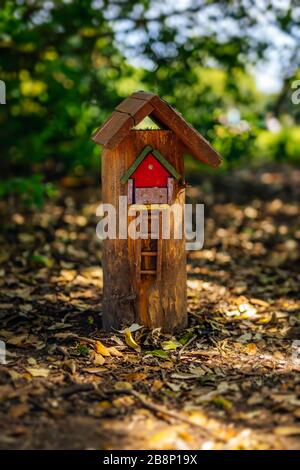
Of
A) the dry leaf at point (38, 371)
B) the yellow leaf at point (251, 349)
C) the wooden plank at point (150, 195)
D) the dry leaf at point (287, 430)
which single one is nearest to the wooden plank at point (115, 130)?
the wooden plank at point (150, 195)

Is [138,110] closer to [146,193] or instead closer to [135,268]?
[146,193]

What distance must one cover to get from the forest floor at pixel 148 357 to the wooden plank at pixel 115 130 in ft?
4.10

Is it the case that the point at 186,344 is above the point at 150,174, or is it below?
below

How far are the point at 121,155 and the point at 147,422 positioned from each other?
5.66ft

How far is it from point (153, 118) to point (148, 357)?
1529 mm

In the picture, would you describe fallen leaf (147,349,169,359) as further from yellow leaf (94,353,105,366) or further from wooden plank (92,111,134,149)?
wooden plank (92,111,134,149)

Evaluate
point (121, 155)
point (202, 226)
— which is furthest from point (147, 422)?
point (202, 226)

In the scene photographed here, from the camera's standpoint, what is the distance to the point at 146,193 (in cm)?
432

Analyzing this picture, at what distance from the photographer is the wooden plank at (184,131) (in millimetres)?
4227

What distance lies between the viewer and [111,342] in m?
4.39

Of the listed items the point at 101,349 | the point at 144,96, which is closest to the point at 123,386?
the point at 101,349

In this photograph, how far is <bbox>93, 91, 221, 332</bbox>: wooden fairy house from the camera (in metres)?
4.25

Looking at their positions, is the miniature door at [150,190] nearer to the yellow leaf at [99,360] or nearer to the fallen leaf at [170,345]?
the fallen leaf at [170,345]

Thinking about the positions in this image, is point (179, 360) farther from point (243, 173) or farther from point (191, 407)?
point (243, 173)
